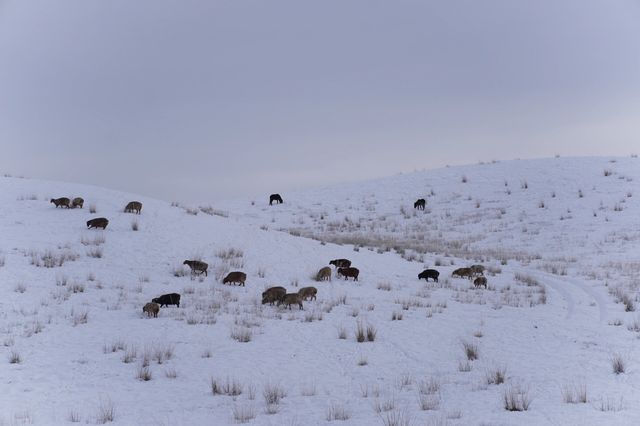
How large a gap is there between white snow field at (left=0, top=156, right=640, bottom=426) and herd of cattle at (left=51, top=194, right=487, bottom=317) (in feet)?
0.87

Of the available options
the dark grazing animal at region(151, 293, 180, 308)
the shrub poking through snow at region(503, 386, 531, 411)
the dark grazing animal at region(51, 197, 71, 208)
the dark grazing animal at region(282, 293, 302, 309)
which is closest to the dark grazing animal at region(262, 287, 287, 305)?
the dark grazing animal at region(282, 293, 302, 309)

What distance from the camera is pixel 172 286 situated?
13.8 metres

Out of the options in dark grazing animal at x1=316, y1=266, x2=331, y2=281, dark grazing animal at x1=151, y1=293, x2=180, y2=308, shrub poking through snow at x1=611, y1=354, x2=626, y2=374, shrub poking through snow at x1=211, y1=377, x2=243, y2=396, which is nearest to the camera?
shrub poking through snow at x1=211, y1=377, x2=243, y2=396

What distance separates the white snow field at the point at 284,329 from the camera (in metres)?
6.77

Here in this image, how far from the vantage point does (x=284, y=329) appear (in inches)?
420

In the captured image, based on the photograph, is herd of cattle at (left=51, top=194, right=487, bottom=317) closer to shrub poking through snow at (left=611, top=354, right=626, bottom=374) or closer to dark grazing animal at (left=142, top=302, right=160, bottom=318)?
dark grazing animal at (left=142, top=302, right=160, bottom=318)

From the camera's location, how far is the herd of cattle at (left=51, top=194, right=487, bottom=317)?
39.2ft

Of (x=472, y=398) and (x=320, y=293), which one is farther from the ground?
(x=320, y=293)

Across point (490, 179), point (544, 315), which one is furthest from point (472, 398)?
point (490, 179)

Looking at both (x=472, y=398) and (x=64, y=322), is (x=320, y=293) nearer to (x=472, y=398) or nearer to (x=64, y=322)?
(x=64, y=322)

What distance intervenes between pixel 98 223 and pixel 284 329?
9.23 meters

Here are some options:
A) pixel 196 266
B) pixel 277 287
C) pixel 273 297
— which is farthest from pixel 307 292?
pixel 196 266

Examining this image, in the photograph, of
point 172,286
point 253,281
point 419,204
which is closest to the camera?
point 172,286

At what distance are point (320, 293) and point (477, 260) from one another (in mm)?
10846
